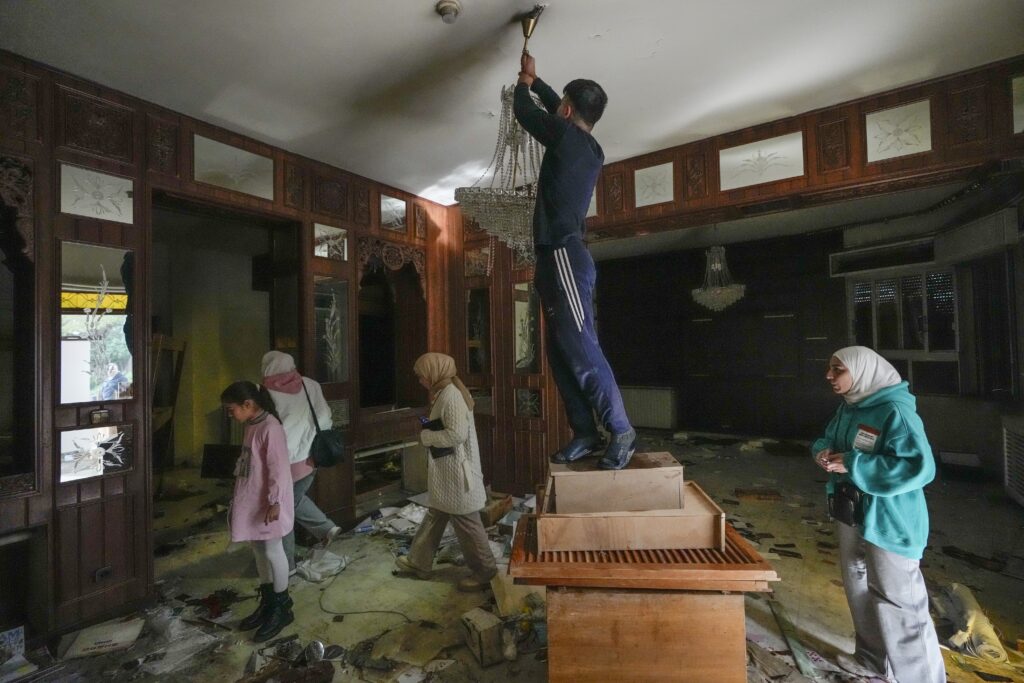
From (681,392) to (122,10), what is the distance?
26.6 feet

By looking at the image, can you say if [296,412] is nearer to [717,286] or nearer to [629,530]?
[629,530]

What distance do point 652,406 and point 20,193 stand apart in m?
8.06

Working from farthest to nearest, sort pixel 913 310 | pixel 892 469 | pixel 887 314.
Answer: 1. pixel 887 314
2. pixel 913 310
3. pixel 892 469

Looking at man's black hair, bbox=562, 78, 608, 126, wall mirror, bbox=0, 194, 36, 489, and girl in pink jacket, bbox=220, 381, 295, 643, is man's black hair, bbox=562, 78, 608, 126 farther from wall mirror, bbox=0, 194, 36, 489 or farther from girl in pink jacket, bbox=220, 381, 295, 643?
wall mirror, bbox=0, 194, 36, 489

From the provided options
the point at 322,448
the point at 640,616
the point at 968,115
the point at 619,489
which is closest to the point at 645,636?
the point at 640,616

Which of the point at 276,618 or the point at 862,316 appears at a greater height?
the point at 862,316

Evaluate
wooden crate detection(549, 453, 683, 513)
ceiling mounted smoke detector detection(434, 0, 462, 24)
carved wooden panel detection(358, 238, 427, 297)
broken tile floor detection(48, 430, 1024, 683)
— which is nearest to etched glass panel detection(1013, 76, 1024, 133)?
broken tile floor detection(48, 430, 1024, 683)

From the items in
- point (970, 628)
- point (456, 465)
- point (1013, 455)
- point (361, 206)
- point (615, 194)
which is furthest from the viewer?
point (361, 206)

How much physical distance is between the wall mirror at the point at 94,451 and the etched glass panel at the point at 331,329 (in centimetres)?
136

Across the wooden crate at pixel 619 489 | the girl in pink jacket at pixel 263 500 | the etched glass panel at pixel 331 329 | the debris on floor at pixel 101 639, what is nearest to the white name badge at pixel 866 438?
the wooden crate at pixel 619 489

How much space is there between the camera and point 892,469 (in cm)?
184

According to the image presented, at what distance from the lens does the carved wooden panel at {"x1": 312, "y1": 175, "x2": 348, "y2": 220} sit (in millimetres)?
3945

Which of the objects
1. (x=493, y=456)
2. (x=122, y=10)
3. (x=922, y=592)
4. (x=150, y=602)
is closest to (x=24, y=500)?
(x=150, y=602)

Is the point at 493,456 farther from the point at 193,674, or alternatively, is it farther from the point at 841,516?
the point at 841,516
